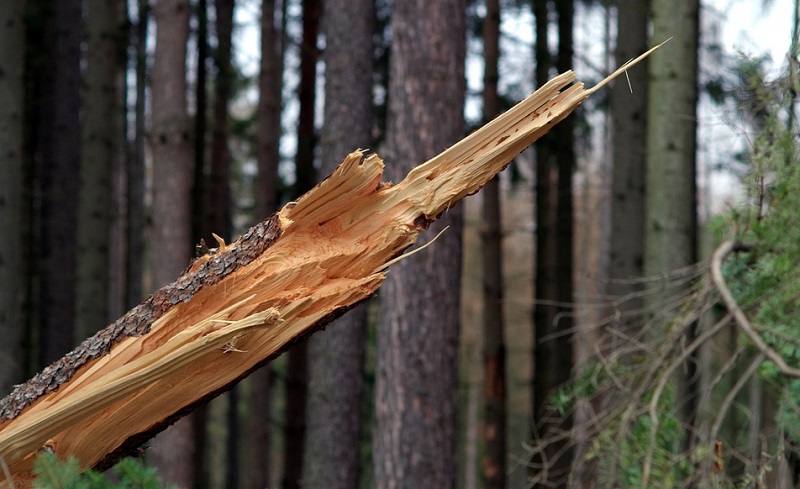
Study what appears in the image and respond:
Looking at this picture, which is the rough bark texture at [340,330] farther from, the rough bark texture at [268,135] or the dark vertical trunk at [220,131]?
the dark vertical trunk at [220,131]

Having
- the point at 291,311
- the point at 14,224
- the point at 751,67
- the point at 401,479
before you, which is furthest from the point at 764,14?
the point at 14,224

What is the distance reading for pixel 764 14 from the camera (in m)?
7.12

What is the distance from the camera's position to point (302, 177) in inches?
460

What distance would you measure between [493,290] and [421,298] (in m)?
5.52

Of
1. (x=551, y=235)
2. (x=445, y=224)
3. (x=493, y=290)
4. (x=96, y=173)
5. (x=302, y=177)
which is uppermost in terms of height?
(x=302, y=177)

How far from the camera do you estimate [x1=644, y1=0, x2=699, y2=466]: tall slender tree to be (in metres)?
6.00

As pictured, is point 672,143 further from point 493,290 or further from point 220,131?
point 220,131

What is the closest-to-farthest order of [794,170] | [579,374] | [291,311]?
1. [291,311]
2. [794,170]
3. [579,374]

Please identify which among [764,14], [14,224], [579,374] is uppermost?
[764,14]

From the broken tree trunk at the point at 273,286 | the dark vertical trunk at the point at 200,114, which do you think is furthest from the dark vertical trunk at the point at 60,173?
the broken tree trunk at the point at 273,286

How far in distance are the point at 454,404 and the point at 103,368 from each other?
11.7 ft

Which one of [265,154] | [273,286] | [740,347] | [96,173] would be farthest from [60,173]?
[740,347]

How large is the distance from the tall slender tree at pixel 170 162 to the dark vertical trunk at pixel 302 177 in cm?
345

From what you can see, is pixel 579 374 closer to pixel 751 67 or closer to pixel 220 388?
pixel 751 67
